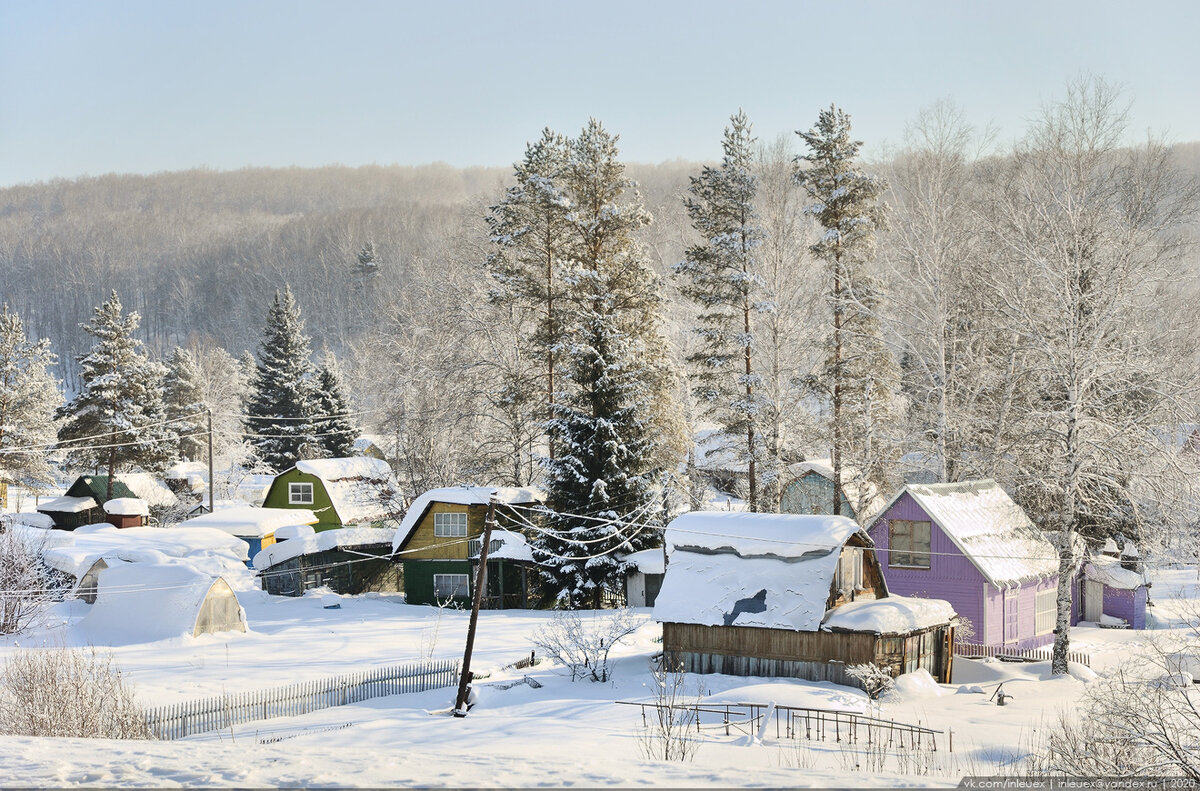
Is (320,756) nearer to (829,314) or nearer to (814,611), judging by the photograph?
(814,611)

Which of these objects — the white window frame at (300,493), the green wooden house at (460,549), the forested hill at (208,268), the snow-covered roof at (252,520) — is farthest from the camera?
the forested hill at (208,268)

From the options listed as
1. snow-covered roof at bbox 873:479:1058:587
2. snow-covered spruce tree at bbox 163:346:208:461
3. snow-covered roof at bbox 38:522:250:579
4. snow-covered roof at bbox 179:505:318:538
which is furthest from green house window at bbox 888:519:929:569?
snow-covered spruce tree at bbox 163:346:208:461

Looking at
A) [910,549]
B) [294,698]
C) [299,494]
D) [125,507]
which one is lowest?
[294,698]

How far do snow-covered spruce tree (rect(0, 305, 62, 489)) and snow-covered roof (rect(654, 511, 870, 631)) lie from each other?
39129mm

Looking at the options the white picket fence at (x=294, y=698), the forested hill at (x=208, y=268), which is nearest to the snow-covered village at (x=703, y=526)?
the white picket fence at (x=294, y=698)

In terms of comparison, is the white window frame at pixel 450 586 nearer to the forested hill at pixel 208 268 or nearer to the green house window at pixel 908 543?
the green house window at pixel 908 543

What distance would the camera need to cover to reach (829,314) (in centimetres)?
3706

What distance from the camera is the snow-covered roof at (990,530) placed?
99.8ft

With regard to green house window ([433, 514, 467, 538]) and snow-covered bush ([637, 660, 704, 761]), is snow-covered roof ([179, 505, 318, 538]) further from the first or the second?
snow-covered bush ([637, 660, 704, 761])

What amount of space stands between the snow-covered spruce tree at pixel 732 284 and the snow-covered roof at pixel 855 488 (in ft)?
14.1

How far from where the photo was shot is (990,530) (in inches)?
1240

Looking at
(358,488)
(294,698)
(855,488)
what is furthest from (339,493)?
(294,698)

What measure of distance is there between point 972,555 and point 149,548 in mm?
34193

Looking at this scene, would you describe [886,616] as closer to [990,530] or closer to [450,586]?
[990,530]
